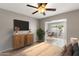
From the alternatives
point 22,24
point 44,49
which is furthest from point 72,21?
point 22,24

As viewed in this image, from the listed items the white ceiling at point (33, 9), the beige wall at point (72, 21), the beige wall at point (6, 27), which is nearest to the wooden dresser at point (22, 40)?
the beige wall at point (6, 27)

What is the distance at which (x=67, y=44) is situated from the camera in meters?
0.95

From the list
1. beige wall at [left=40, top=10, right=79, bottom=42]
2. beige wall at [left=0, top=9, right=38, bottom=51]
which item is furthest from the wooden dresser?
beige wall at [left=40, top=10, right=79, bottom=42]

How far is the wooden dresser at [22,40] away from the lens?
3.13 feet

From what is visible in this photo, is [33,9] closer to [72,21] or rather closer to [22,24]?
[22,24]

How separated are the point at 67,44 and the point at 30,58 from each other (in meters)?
0.47

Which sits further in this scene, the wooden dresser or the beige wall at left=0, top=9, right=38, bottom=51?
the wooden dresser

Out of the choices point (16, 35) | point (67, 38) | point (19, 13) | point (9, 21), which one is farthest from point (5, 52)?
point (67, 38)

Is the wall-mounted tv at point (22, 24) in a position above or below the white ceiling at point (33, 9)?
below

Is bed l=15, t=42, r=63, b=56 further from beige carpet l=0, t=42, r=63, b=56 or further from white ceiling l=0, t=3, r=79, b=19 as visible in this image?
white ceiling l=0, t=3, r=79, b=19

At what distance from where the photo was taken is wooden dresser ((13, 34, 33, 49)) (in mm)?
955

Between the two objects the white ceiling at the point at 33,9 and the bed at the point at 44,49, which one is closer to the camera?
the white ceiling at the point at 33,9

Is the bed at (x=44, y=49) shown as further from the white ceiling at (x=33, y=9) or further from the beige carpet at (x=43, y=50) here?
the white ceiling at (x=33, y=9)

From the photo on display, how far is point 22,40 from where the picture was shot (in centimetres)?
106
